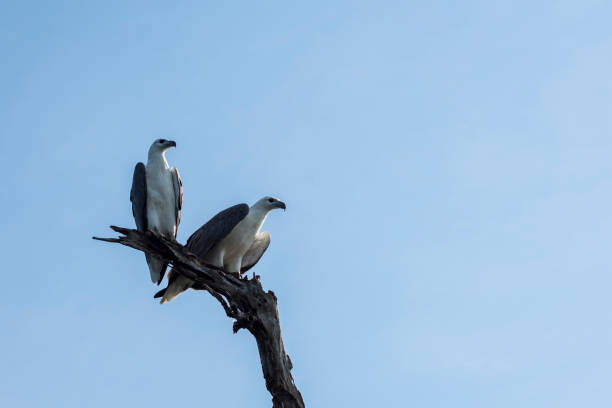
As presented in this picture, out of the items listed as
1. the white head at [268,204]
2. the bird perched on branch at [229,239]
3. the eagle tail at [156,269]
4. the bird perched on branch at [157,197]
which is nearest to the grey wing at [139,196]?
the bird perched on branch at [157,197]

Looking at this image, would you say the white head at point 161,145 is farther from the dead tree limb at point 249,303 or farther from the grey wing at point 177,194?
the dead tree limb at point 249,303

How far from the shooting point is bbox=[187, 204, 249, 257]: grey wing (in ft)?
44.8

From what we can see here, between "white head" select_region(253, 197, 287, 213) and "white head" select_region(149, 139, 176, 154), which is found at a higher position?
"white head" select_region(149, 139, 176, 154)

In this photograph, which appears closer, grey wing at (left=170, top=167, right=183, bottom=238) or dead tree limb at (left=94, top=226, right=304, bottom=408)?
dead tree limb at (left=94, top=226, right=304, bottom=408)

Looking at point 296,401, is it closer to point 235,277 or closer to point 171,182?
point 235,277

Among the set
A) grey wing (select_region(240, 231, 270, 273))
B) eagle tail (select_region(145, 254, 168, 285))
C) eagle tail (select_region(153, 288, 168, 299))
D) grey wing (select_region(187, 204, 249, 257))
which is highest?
grey wing (select_region(240, 231, 270, 273))

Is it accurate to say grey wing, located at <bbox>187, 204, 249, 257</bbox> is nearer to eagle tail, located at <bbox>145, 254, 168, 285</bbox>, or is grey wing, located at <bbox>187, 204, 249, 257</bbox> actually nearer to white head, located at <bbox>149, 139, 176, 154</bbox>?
eagle tail, located at <bbox>145, 254, 168, 285</bbox>

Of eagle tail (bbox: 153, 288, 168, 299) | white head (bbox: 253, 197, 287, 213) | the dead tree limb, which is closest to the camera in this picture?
the dead tree limb

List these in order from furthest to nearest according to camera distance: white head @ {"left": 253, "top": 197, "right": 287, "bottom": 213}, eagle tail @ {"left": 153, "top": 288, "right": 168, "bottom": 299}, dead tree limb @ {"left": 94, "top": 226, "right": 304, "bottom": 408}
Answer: white head @ {"left": 253, "top": 197, "right": 287, "bottom": 213}
eagle tail @ {"left": 153, "top": 288, "right": 168, "bottom": 299}
dead tree limb @ {"left": 94, "top": 226, "right": 304, "bottom": 408}

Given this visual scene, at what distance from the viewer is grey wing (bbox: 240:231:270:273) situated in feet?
49.4

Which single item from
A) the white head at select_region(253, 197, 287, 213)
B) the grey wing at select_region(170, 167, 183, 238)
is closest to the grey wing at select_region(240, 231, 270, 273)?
the white head at select_region(253, 197, 287, 213)

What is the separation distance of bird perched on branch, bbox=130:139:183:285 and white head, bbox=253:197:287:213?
1404mm

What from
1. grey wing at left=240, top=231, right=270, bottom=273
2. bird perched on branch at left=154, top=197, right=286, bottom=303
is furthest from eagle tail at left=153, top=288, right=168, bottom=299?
grey wing at left=240, top=231, right=270, bottom=273

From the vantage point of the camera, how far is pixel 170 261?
1130 centimetres
